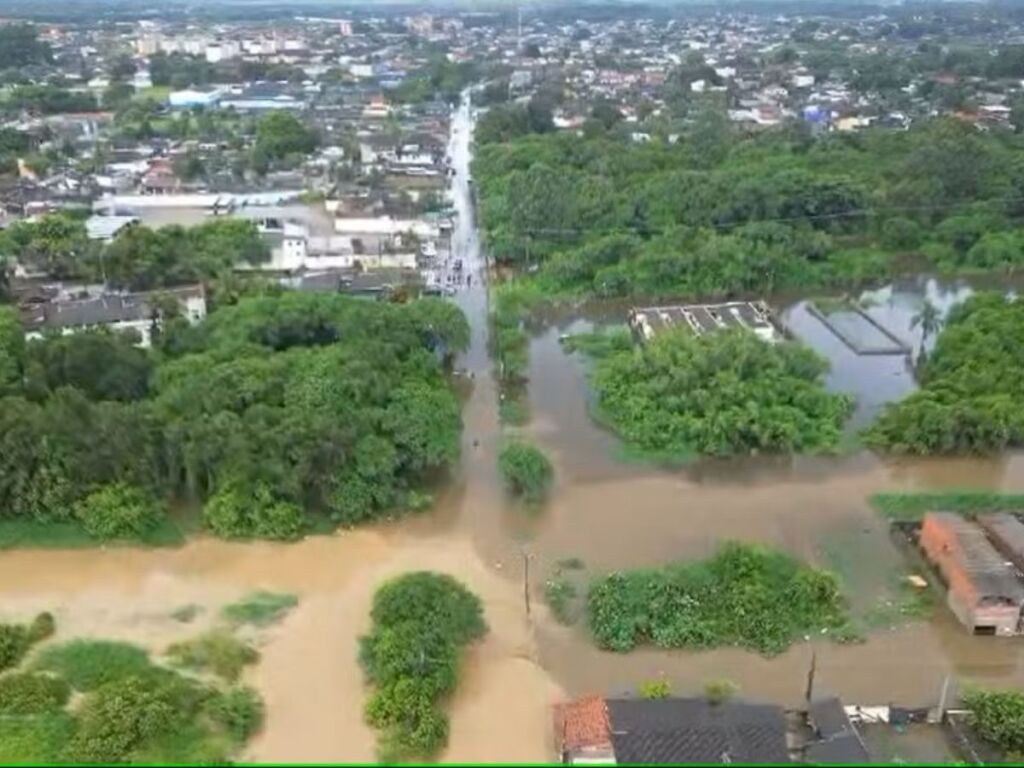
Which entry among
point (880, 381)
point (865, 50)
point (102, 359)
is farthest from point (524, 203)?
point (865, 50)

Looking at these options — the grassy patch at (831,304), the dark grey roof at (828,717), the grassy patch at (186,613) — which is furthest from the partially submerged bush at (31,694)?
the grassy patch at (831,304)

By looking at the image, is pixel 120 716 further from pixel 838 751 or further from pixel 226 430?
pixel 838 751

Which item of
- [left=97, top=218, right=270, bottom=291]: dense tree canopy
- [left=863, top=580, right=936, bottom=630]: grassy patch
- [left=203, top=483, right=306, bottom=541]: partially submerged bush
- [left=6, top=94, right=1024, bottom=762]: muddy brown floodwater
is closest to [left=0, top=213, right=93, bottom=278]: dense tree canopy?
[left=97, top=218, right=270, bottom=291]: dense tree canopy

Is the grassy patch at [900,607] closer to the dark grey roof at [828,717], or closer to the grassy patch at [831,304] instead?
the dark grey roof at [828,717]

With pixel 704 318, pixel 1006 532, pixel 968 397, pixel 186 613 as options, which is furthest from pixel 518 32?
pixel 186 613

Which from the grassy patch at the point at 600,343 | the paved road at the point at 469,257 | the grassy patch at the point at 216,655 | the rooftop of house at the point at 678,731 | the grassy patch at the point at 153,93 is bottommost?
the grassy patch at the point at 153,93

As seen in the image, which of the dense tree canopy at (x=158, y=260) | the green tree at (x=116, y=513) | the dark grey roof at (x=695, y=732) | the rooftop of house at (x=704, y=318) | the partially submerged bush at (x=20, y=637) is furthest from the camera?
the dense tree canopy at (x=158, y=260)

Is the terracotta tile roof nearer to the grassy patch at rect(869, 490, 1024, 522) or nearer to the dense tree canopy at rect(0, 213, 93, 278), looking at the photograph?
the grassy patch at rect(869, 490, 1024, 522)
